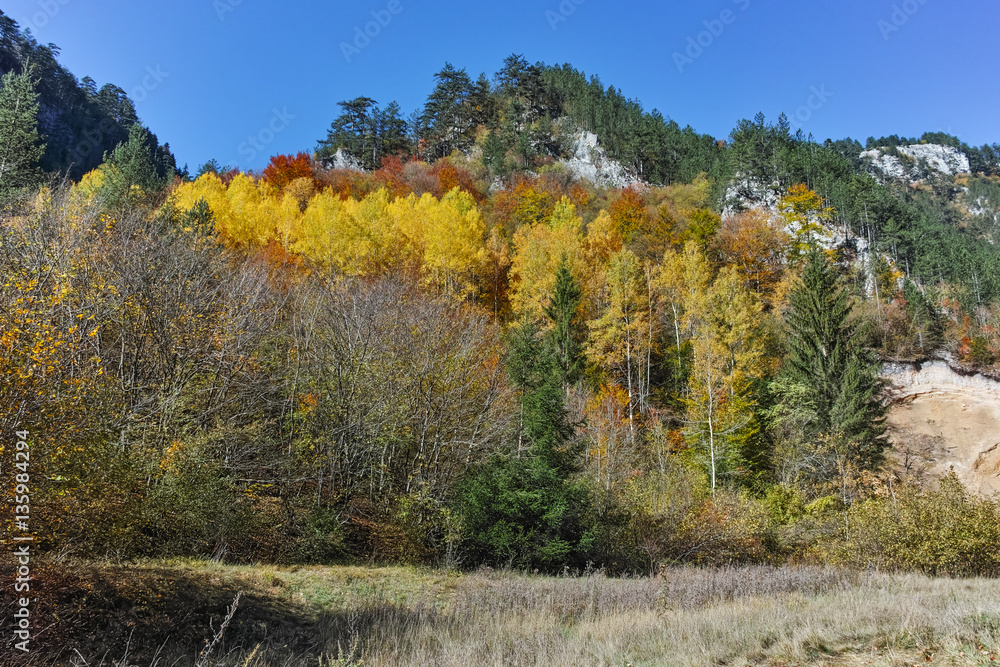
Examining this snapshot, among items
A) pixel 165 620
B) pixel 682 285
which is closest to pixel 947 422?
pixel 682 285

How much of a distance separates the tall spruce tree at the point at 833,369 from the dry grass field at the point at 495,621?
11343 mm

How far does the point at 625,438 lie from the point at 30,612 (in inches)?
810

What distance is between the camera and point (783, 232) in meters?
40.4

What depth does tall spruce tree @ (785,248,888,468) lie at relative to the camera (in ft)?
70.7

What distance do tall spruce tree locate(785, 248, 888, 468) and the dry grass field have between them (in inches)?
447

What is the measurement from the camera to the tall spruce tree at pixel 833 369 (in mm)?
21562

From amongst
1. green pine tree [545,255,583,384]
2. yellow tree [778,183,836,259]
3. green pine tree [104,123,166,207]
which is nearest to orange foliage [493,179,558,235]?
green pine tree [545,255,583,384]

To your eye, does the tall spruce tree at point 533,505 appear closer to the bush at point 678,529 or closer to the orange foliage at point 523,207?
the bush at point 678,529

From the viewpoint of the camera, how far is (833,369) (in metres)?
23.3

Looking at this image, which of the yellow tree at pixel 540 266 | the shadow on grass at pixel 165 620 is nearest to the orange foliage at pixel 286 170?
the yellow tree at pixel 540 266

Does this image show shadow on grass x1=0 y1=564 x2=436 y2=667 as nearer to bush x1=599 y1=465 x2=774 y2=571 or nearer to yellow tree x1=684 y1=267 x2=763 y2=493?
bush x1=599 y1=465 x2=774 y2=571

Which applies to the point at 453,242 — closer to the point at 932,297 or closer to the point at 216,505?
the point at 216,505

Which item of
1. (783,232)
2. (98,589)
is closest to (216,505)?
(98,589)

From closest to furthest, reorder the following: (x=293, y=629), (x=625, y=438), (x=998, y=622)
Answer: (x=998, y=622) < (x=293, y=629) < (x=625, y=438)
